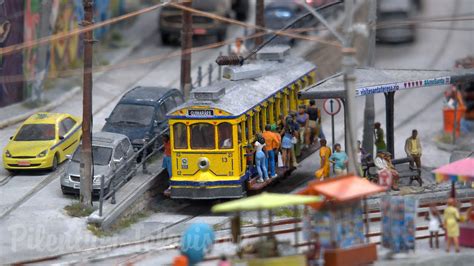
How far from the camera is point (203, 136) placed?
3803 centimetres

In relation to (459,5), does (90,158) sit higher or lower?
lower

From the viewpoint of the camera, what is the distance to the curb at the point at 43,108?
46.3 metres

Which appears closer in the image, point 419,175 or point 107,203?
point 107,203

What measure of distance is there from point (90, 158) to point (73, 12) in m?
19.1

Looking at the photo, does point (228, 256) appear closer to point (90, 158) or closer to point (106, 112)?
point (90, 158)

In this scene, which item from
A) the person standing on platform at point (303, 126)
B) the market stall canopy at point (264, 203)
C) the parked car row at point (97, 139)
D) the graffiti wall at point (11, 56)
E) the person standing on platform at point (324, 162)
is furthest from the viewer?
the graffiti wall at point (11, 56)

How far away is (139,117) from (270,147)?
452 cm

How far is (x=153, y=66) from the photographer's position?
2222 inches

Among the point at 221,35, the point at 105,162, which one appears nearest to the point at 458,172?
the point at 105,162

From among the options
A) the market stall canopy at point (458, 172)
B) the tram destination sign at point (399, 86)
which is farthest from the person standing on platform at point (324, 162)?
the market stall canopy at point (458, 172)

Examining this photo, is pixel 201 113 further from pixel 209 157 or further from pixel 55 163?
pixel 55 163

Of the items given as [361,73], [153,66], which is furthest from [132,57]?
[361,73]

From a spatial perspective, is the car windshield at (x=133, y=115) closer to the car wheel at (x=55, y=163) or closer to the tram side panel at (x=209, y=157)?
the car wheel at (x=55, y=163)

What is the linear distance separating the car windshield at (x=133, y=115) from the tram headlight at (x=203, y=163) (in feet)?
12.7
